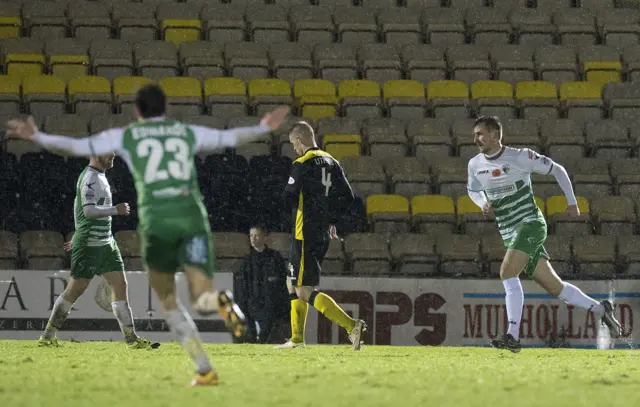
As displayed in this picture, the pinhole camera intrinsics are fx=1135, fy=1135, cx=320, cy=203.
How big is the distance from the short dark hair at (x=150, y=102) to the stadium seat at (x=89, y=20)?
42.3 ft

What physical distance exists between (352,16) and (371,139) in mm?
3739

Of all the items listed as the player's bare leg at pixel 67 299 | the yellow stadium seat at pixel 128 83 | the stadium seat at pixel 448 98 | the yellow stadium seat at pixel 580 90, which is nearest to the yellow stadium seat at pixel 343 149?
the stadium seat at pixel 448 98

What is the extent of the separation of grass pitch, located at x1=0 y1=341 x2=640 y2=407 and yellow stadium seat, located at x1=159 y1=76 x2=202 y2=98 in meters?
7.54

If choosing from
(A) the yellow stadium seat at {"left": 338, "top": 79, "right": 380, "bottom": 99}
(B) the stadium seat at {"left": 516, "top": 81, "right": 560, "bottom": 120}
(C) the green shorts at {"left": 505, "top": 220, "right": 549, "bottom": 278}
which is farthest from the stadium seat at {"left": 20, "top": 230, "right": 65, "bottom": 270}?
(B) the stadium seat at {"left": 516, "top": 81, "right": 560, "bottom": 120}

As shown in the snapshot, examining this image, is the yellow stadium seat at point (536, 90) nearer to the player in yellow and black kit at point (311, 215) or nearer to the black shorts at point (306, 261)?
the player in yellow and black kit at point (311, 215)

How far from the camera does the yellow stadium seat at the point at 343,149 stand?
676 inches

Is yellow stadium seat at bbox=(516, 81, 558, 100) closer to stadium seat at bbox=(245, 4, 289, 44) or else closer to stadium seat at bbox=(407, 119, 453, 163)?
A: stadium seat at bbox=(407, 119, 453, 163)

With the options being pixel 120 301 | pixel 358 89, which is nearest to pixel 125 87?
pixel 358 89

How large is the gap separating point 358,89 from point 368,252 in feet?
13.1

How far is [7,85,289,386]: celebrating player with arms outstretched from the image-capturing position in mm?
6656

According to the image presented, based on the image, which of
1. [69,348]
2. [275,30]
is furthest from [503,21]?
[69,348]

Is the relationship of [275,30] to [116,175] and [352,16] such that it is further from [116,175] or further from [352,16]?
[116,175]

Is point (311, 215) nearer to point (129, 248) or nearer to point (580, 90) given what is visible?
point (129, 248)

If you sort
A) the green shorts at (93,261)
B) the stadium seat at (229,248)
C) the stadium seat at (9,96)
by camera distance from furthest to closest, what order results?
the stadium seat at (9,96) → the stadium seat at (229,248) → the green shorts at (93,261)
